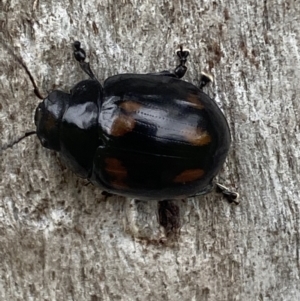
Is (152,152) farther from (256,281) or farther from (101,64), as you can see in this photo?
(256,281)

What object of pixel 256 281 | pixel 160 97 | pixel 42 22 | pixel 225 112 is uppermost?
pixel 42 22

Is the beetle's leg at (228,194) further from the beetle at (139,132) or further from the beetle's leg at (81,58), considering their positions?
the beetle's leg at (81,58)

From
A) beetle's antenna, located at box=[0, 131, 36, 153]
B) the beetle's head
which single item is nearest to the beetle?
the beetle's head

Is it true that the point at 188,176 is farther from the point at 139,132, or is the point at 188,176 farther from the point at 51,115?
the point at 51,115

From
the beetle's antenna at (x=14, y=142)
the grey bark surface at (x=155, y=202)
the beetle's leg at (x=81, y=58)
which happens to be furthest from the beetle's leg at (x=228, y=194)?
the beetle's antenna at (x=14, y=142)

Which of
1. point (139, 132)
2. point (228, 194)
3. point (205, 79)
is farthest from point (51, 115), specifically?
point (228, 194)

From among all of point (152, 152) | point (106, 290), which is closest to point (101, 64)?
point (152, 152)
